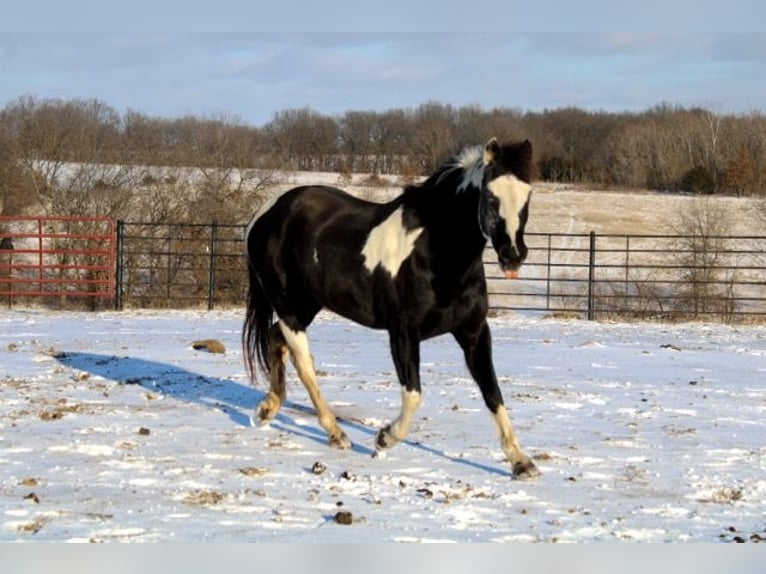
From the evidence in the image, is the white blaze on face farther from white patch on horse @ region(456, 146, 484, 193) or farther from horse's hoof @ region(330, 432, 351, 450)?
horse's hoof @ region(330, 432, 351, 450)

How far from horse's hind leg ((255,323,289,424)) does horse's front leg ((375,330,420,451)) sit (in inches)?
39.8

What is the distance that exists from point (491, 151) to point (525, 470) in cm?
148

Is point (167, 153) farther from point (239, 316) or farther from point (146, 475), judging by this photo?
point (146, 475)

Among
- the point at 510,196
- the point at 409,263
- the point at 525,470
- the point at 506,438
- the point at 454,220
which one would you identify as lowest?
the point at 525,470

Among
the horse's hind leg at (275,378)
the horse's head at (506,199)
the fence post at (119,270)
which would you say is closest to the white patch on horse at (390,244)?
the horse's head at (506,199)

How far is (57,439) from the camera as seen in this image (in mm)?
5004

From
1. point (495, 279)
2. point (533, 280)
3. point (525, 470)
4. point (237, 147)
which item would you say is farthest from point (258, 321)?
point (237, 147)

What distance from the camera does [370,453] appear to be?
16.1 feet

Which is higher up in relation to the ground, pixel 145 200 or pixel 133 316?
pixel 145 200

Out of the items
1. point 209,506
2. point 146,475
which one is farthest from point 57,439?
point 209,506

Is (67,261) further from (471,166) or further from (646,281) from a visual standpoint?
(471,166)

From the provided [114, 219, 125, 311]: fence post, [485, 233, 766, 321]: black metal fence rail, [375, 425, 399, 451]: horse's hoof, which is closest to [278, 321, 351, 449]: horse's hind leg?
[375, 425, 399, 451]: horse's hoof

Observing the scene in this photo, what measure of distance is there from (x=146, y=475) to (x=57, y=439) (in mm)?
950

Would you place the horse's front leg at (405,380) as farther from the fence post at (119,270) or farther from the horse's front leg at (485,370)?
the fence post at (119,270)
